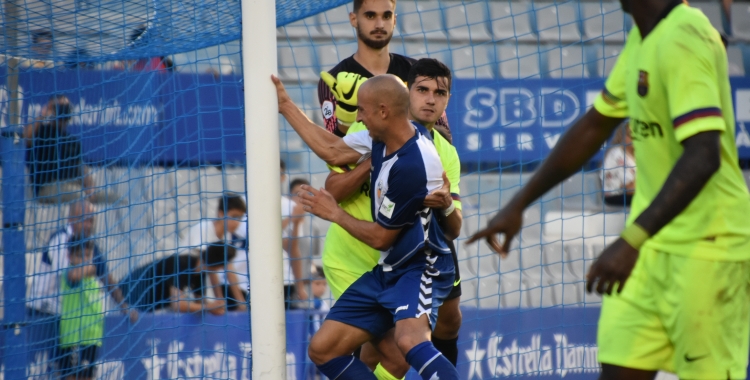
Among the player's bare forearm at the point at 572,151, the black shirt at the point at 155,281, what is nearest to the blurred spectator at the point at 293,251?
the black shirt at the point at 155,281

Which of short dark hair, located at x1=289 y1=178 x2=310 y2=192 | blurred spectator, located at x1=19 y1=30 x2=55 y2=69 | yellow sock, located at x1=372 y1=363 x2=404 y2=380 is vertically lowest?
yellow sock, located at x1=372 y1=363 x2=404 y2=380

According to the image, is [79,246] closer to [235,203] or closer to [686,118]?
[235,203]

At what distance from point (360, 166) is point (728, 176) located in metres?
1.90

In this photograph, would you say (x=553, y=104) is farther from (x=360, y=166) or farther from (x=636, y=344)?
(x=636, y=344)

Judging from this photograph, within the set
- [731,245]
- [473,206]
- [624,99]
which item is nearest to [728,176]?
[731,245]

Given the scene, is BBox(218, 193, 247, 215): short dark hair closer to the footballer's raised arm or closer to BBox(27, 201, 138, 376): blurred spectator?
BBox(27, 201, 138, 376): blurred spectator

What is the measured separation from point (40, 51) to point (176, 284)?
5.42 ft

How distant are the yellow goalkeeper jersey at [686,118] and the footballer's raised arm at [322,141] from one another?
1.69 m

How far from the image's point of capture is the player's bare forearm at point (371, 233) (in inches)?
145

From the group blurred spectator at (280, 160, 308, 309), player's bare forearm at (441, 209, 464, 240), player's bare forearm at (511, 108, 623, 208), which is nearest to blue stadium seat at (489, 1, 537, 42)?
blurred spectator at (280, 160, 308, 309)

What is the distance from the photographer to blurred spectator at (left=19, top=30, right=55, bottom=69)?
4952 mm

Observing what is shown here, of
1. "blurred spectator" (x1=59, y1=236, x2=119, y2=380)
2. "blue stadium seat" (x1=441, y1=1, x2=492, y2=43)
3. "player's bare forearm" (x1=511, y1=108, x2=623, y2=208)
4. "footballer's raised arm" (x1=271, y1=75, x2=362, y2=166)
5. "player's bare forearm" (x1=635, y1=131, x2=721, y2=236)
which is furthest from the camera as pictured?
"blue stadium seat" (x1=441, y1=1, x2=492, y2=43)

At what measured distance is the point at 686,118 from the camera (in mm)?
2121

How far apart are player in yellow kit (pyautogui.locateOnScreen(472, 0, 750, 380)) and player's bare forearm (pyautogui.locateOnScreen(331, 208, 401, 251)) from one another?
1348mm
